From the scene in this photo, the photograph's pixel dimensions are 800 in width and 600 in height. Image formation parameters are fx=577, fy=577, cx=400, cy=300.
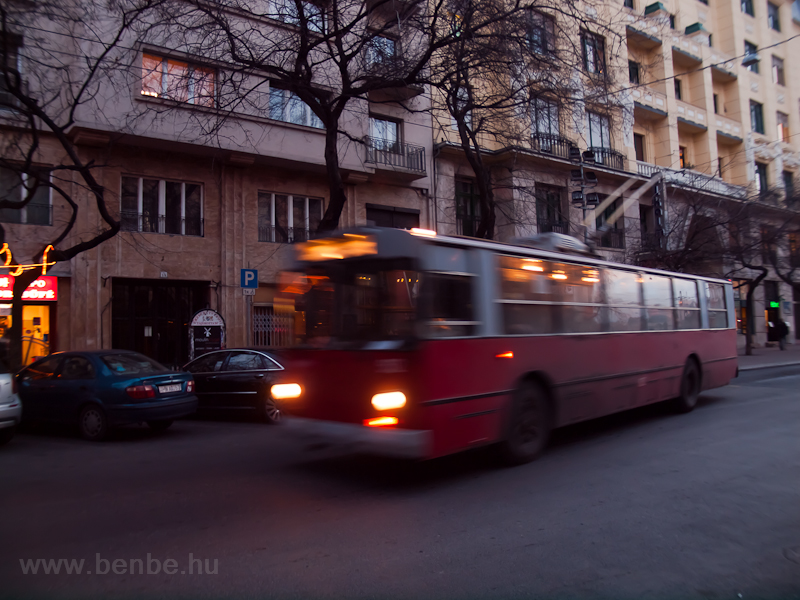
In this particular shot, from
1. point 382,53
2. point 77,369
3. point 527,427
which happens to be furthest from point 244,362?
point 382,53

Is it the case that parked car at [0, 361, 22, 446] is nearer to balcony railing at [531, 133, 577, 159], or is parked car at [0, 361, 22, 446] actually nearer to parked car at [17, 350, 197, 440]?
parked car at [17, 350, 197, 440]

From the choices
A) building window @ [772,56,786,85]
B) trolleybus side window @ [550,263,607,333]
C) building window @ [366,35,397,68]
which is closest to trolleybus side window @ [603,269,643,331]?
trolleybus side window @ [550,263,607,333]

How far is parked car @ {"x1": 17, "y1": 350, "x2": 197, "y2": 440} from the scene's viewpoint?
916 centimetres

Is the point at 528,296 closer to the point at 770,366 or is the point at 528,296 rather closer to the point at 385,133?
the point at 385,133

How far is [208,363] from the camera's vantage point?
11.7 meters

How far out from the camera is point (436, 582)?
3893 millimetres

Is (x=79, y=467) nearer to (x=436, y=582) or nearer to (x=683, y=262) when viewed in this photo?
(x=436, y=582)

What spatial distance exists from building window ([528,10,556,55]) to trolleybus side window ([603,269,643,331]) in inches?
218

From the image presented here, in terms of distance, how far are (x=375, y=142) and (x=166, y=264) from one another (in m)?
8.30

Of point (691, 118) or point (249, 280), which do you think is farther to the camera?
point (691, 118)

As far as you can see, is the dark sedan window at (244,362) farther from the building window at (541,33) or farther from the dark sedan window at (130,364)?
the building window at (541,33)

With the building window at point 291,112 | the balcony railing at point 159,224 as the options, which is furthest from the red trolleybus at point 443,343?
the building window at point 291,112

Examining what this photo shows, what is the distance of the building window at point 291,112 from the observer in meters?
17.9

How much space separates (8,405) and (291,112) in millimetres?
12575
